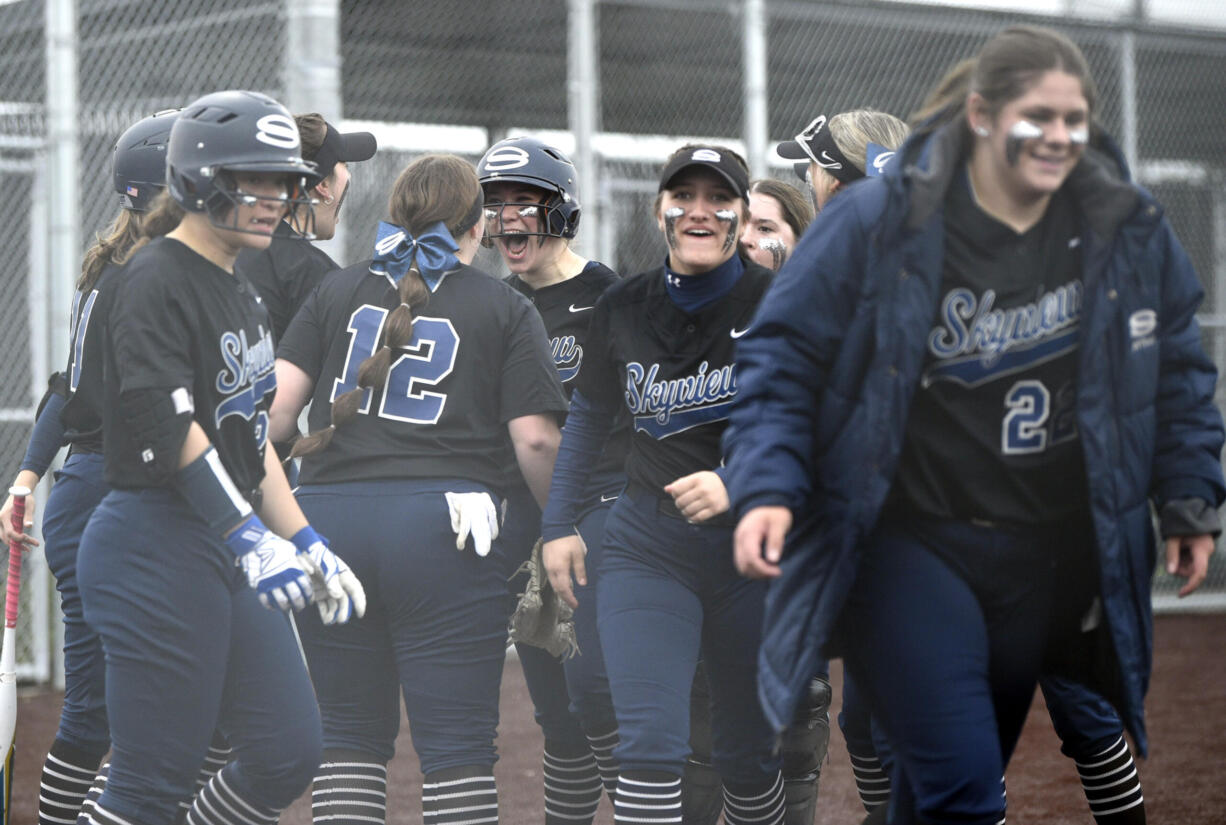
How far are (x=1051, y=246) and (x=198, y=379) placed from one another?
1.76m

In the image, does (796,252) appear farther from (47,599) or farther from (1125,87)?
(1125,87)

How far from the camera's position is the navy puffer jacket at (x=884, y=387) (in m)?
2.79

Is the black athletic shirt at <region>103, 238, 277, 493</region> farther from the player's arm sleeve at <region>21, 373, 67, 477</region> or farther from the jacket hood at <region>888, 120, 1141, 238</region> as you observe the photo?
the jacket hood at <region>888, 120, 1141, 238</region>

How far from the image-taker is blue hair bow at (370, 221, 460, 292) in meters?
3.88

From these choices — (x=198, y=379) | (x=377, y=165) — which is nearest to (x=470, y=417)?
(x=198, y=379)

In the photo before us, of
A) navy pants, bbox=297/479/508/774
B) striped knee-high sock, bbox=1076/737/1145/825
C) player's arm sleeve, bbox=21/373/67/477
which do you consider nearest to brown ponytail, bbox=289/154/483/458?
navy pants, bbox=297/479/508/774

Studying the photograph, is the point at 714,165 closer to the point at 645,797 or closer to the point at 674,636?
the point at 674,636

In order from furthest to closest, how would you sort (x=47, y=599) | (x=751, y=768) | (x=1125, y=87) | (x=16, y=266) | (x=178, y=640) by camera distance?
1. (x=1125, y=87)
2. (x=16, y=266)
3. (x=47, y=599)
4. (x=751, y=768)
5. (x=178, y=640)

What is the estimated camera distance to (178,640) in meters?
3.34

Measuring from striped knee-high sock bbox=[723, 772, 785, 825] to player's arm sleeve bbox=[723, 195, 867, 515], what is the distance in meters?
1.31

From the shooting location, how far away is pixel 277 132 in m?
3.45

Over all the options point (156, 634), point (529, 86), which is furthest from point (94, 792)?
point (529, 86)

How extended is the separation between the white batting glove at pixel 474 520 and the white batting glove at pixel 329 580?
0.29 metres

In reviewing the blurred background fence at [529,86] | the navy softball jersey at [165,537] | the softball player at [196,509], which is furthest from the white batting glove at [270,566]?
the blurred background fence at [529,86]
